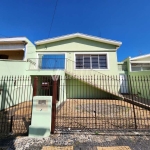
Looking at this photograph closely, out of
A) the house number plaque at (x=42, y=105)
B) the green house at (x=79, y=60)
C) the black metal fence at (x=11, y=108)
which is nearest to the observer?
the house number plaque at (x=42, y=105)

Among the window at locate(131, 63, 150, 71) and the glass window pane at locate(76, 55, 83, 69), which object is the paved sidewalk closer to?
the glass window pane at locate(76, 55, 83, 69)

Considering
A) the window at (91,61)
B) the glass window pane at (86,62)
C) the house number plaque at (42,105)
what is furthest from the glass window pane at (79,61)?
the house number plaque at (42,105)

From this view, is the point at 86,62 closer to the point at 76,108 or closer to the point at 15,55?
the point at 76,108

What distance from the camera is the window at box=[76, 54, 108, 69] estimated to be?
12758mm

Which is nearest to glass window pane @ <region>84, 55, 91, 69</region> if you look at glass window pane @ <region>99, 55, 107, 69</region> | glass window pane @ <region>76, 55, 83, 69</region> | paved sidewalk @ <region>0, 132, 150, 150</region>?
glass window pane @ <region>76, 55, 83, 69</region>

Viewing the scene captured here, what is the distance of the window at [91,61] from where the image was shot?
41.9ft

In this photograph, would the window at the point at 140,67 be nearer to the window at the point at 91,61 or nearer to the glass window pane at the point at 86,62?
the window at the point at 91,61

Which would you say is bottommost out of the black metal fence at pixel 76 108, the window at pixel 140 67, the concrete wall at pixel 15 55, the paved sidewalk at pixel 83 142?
the paved sidewalk at pixel 83 142

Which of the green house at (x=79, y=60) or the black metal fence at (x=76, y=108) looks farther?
the green house at (x=79, y=60)

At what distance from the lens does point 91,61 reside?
12922mm

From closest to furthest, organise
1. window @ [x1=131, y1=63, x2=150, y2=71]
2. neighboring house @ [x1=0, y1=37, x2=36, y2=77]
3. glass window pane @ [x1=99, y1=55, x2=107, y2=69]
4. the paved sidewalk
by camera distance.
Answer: the paved sidewalk, neighboring house @ [x1=0, y1=37, x2=36, y2=77], glass window pane @ [x1=99, y1=55, x2=107, y2=69], window @ [x1=131, y1=63, x2=150, y2=71]

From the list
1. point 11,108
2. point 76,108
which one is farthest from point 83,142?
point 11,108

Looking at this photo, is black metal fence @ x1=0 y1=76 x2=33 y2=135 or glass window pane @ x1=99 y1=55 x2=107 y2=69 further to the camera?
glass window pane @ x1=99 y1=55 x2=107 y2=69

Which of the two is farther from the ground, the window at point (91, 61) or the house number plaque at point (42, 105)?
the window at point (91, 61)
